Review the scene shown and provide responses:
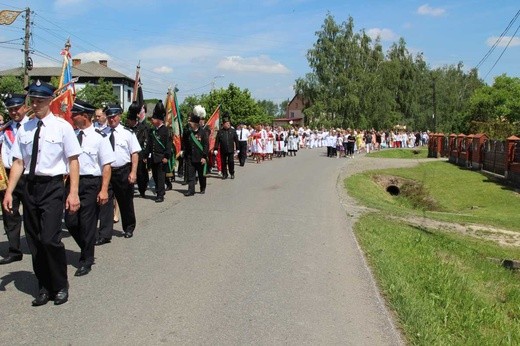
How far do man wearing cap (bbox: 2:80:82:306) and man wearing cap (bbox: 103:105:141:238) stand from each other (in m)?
2.77

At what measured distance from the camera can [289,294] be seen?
5957 millimetres

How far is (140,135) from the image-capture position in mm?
12430

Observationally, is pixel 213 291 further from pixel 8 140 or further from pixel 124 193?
pixel 8 140

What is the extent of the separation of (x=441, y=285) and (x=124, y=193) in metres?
4.74

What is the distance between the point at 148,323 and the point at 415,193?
19096 millimetres

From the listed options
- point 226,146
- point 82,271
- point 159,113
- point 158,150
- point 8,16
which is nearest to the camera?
point 82,271

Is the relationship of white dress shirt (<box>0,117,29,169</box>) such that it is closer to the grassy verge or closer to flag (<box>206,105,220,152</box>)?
the grassy verge

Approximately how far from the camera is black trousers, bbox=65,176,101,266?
659 cm

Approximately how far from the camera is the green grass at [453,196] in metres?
15.0

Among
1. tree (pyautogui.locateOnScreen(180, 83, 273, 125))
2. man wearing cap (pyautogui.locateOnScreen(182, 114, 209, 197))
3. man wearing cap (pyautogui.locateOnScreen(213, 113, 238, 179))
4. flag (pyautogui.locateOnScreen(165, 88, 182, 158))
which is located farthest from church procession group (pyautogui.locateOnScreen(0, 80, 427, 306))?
tree (pyautogui.locateOnScreen(180, 83, 273, 125))

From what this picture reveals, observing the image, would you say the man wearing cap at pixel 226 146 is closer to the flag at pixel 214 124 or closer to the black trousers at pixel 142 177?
the flag at pixel 214 124

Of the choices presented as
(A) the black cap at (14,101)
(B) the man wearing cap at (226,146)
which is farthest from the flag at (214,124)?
(A) the black cap at (14,101)

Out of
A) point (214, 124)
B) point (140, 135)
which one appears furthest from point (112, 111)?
Result: point (214, 124)

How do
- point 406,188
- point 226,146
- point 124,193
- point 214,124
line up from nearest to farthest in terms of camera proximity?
point 124,193 → point 226,146 → point 214,124 → point 406,188
